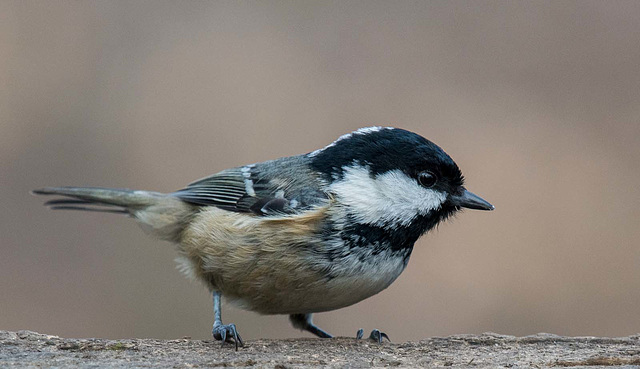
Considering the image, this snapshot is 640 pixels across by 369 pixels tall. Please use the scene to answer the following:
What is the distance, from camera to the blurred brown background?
5.52m

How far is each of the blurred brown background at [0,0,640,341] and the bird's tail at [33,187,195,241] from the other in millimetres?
1348

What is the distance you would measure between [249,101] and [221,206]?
9.79 ft

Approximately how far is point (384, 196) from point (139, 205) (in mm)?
1624

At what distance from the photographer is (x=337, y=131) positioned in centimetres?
622

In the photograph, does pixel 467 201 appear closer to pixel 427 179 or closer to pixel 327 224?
pixel 427 179

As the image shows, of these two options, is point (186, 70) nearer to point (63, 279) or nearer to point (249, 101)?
point (249, 101)

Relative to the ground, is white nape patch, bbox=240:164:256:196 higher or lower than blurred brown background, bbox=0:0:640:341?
lower

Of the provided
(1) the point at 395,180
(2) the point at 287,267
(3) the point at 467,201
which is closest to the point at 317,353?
(2) the point at 287,267

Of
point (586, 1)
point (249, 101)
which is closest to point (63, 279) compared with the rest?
point (249, 101)

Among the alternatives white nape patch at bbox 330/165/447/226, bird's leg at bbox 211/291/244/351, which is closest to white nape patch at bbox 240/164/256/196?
white nape patch at bbox 330/165/447/226

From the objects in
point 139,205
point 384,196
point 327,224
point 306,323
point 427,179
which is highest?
point 139,205

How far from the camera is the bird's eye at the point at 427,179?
11.1 feet

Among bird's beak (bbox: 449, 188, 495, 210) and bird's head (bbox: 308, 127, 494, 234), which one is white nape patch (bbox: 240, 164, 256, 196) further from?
bird's beak (bbox: 449, 188, 495, 210)

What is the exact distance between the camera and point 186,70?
677cm
